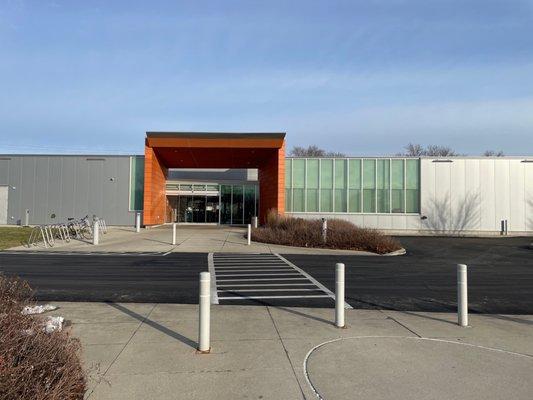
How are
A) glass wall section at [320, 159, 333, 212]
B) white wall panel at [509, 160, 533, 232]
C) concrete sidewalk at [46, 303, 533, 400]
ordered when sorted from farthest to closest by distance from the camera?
glass wall section at [320, 159, 333, 212]
white wall panel at [509, 160, 533, 232]
concrete sidewalk at [46, 303, 533, 400]

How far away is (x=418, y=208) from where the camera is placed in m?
35.3

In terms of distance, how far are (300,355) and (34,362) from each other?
3042 millimetres

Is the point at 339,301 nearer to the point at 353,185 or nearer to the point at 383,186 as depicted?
the point at 353,185

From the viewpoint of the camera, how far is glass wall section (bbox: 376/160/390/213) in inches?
1399

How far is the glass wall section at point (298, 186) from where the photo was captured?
118 ft

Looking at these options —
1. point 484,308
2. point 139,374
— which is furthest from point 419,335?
point 139,374

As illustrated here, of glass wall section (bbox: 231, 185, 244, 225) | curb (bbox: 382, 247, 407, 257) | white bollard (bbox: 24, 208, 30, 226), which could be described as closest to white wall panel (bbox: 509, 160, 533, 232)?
curb (bbox: 382, 247, 407, 257)

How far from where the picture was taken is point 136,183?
35938 millimetres

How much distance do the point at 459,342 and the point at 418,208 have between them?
3025cm

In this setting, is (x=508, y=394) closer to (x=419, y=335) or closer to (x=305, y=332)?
(x=419, y=335)

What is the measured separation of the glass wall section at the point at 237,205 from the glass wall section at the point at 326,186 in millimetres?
10067

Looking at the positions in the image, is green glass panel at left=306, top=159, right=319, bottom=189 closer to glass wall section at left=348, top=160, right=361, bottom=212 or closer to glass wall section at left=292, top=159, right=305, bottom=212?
glass wall section at left=292, top=159, right=305, bottom=212

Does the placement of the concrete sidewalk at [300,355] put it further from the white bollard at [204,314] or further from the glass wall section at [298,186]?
the glass wall section at [298,186]

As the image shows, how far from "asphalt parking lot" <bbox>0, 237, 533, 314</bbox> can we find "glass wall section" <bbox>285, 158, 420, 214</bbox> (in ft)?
51.4
